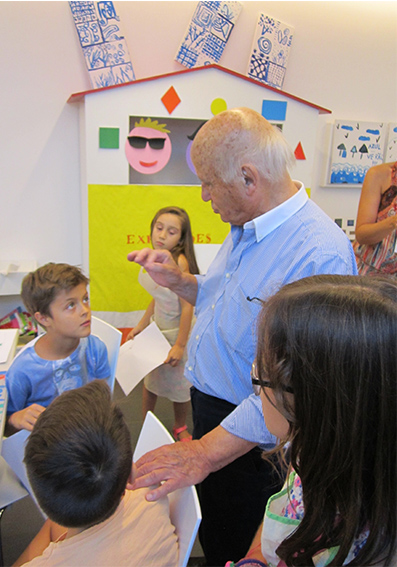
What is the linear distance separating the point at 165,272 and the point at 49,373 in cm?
57

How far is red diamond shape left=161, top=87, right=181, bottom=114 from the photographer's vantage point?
2.71 m

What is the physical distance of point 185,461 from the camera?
3.24 feet

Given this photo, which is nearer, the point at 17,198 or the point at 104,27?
the point at 104,27

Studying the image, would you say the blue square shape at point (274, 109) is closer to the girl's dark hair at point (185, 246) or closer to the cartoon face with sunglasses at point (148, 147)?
the cartoon face with sunglasses at point (148, 147)

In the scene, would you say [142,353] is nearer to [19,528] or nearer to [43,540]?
[19,528]

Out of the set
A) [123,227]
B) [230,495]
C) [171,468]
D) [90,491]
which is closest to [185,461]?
[171,468]

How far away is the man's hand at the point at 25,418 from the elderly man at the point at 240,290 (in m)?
0.46

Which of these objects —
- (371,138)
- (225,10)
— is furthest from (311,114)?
(225,10)

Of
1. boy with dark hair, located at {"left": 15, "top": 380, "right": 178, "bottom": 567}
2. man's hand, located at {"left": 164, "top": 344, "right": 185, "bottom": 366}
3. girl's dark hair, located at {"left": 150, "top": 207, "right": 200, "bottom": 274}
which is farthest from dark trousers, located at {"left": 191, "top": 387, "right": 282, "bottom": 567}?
girl's dark hair, located at {"left": 150, "top": 207, "right": 200, "bottom": 274}

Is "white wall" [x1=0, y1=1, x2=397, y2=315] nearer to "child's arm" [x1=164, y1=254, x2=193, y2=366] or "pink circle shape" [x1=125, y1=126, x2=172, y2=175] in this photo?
"pink circle shape" [x1=125, y1=126, x2=172, y2=175]

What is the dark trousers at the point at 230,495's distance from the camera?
1.20 metres

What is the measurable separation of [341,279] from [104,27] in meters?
2.94

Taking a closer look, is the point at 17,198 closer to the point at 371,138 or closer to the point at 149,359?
the point at 149,359

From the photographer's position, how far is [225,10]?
2943 millimetres
